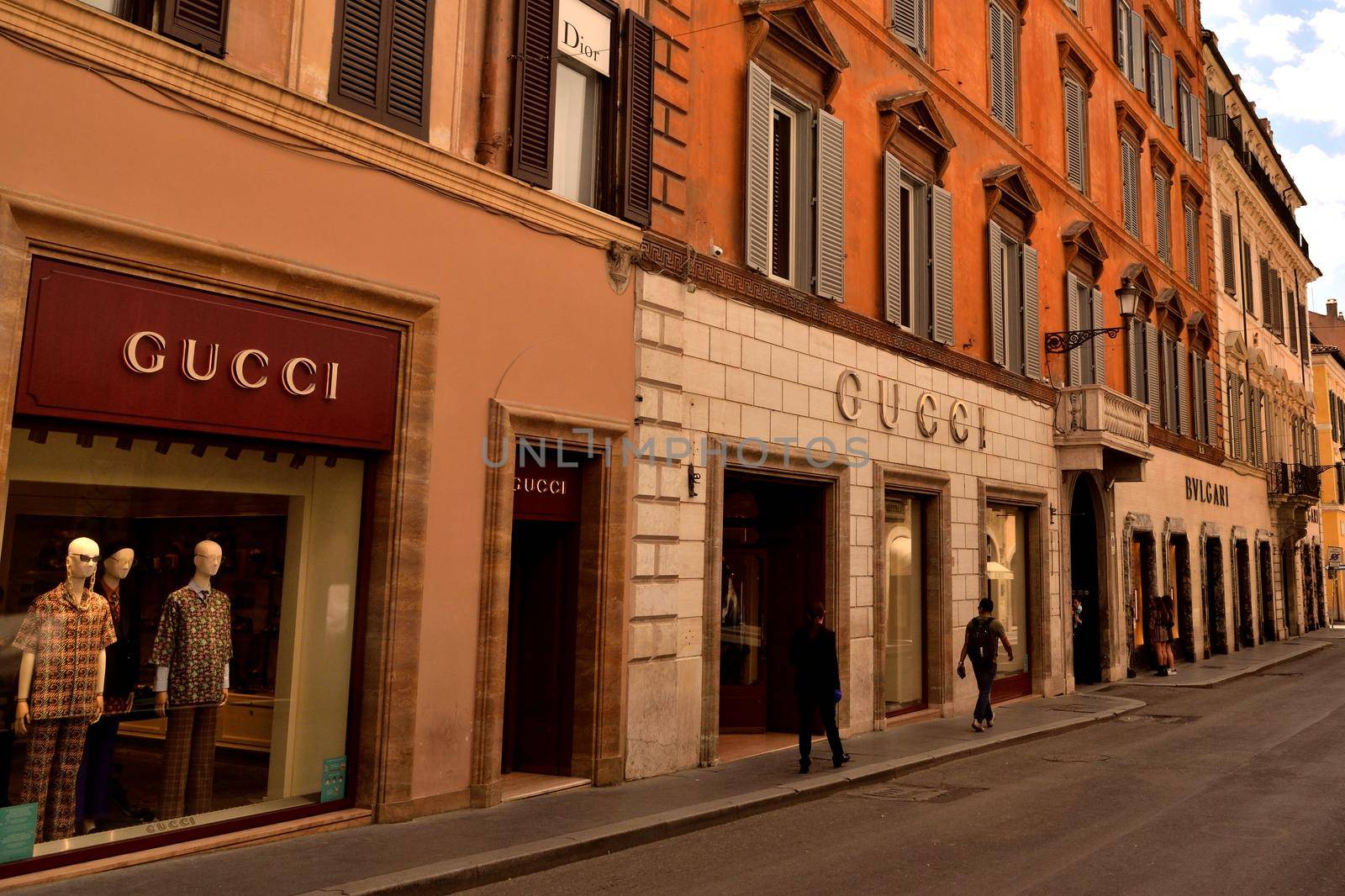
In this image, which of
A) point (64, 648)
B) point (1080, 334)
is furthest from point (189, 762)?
point (1080, 334)

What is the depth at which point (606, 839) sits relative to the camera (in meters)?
7.89

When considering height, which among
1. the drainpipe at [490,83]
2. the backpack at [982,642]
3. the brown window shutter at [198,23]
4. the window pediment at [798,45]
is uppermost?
the window pediment at [798,45]

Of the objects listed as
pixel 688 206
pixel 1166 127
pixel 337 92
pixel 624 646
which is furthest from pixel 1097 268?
pixel 337 92

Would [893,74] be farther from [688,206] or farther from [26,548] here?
[26,548]

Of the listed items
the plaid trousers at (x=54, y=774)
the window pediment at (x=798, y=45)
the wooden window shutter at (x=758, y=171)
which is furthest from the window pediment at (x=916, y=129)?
the plaid trousers at (x=54, y=774)

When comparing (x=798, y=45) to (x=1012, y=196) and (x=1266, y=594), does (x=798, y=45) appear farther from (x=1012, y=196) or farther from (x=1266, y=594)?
(x=1266, y=594)

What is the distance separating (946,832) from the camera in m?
8.44

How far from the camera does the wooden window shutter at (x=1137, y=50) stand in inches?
1025

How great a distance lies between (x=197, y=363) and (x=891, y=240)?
10286 millimetres

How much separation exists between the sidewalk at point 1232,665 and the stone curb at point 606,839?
11.4m

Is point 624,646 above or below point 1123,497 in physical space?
below

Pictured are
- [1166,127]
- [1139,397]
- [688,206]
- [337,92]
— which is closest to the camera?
[337,92]

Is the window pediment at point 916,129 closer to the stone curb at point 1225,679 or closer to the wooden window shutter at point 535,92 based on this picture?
the wooden window shutter at point 535,92

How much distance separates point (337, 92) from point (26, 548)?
3.92 metres
